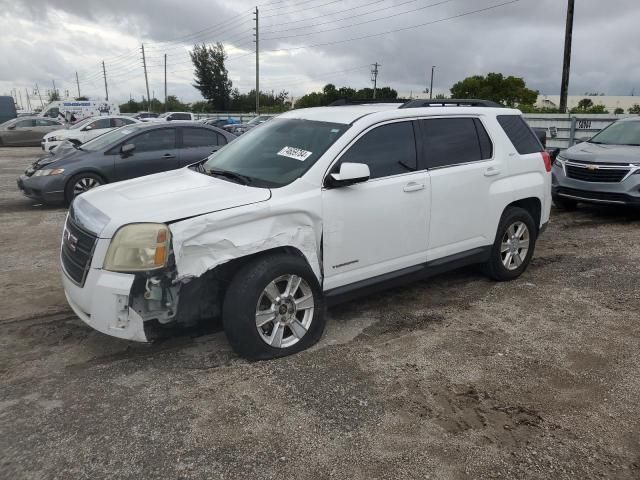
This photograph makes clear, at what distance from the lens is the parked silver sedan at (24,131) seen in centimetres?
→ 2431

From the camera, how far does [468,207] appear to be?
15.5 feet

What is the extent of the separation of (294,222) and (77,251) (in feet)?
4.91

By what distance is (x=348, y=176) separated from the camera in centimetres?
370

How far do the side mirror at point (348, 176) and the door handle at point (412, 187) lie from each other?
0.53 m

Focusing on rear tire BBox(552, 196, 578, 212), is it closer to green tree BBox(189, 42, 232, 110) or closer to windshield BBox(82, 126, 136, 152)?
windshield BBox(82, 126, 136, 152)

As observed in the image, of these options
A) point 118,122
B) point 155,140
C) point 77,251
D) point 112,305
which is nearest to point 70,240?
point 77,251

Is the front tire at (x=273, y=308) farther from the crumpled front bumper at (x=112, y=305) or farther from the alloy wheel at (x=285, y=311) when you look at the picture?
the crumpled front bumper at (x=112, y=305)

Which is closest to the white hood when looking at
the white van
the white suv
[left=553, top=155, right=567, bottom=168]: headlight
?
the white suv

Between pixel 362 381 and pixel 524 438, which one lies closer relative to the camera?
pixel 524 438

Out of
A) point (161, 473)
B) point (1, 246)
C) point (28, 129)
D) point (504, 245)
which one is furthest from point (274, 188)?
point (28, 129)

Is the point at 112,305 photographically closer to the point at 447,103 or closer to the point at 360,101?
the point at 360,101

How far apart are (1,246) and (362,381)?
18.5 feet

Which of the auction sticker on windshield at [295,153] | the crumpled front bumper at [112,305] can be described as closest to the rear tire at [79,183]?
the auction sticker on windshield at [295,153]

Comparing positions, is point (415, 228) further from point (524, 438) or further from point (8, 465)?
point (8, 465)
